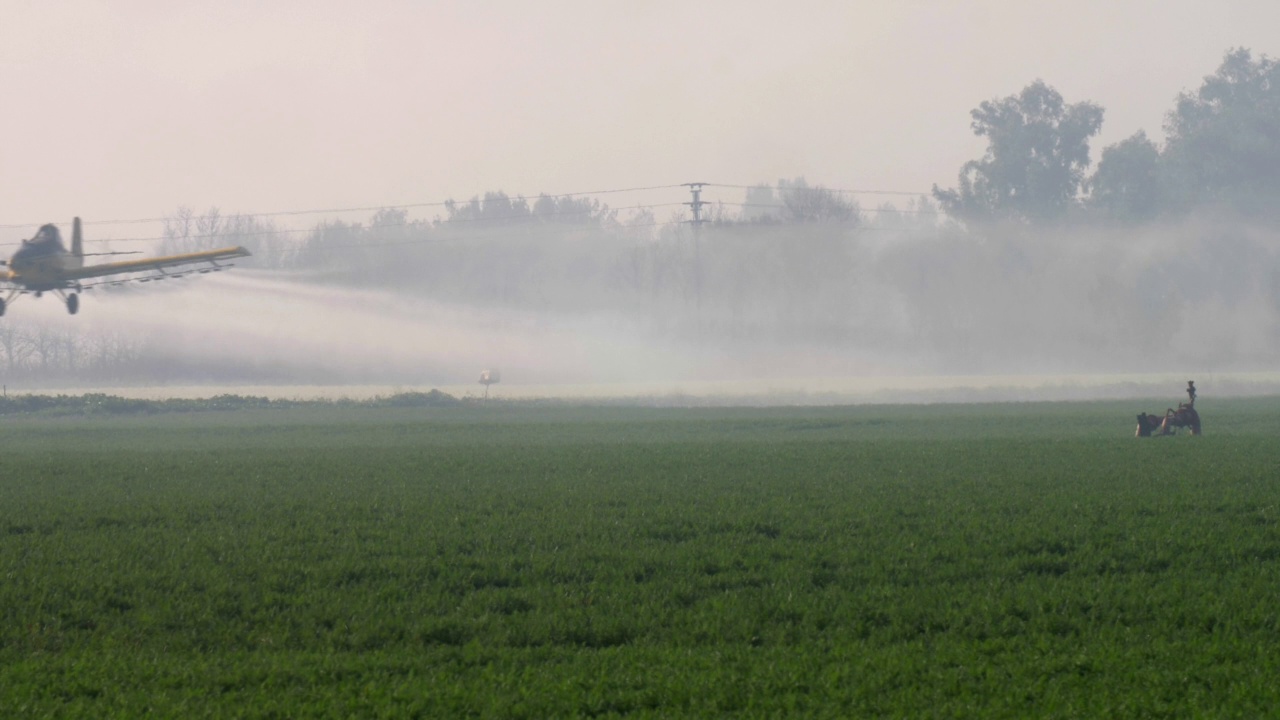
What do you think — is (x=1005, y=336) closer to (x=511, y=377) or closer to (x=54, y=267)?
(x=511, y=377)

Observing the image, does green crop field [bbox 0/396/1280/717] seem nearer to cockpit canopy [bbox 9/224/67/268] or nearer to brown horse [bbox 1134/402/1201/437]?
brown horse [bbox 1134/402/1201/437]

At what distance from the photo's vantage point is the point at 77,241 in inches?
2045

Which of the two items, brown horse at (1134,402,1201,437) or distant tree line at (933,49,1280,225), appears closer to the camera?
brown horse at (1134,402,1201,437)

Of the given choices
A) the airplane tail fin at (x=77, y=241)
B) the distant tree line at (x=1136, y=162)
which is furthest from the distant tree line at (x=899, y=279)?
the airplane tail fin at (x=77, y=241)

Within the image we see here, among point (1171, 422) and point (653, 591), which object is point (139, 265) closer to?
point (1171, 422)

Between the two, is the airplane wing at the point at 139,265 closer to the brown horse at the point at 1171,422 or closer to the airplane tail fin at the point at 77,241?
the airplane tail fin at the point at 77,241

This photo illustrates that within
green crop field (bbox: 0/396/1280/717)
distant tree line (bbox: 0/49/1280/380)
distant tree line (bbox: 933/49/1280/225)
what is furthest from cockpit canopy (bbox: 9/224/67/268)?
distant tree line (bbox: 933/49/1280/225)

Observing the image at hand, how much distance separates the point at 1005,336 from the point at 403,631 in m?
95.8

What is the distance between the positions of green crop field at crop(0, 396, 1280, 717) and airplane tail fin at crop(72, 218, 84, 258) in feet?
82.9

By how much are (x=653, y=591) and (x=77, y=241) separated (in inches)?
1785

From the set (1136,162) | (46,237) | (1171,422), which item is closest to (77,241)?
(46,237)

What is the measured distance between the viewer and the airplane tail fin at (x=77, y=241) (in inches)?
2025

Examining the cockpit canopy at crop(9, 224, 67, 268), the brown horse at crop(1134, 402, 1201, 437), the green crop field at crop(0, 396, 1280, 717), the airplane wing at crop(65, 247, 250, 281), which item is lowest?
the green crop field at crop(0, 396, 1280, 717)

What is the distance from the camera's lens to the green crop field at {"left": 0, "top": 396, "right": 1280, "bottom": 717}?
10711 millimetres
